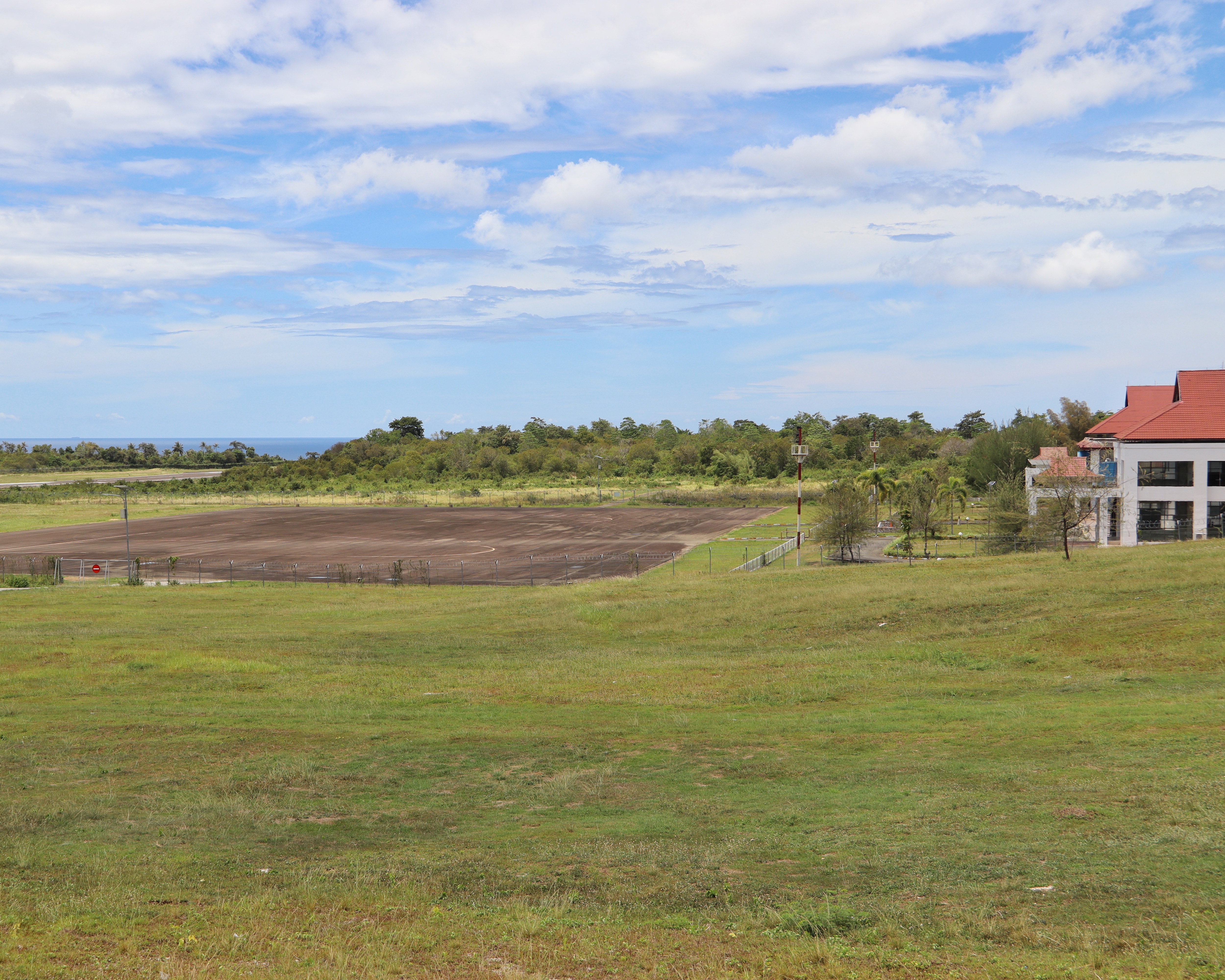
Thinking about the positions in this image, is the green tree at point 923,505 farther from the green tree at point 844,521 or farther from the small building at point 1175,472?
the small building at point 1175,472

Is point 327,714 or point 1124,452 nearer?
point 327,714

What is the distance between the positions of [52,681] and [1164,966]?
25.3 meters

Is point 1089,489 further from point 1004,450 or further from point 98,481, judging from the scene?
point 98,481

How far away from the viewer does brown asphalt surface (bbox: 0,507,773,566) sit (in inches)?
2817

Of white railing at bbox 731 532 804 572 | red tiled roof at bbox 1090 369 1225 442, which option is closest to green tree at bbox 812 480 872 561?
white railing at bbox 731 532 804 572

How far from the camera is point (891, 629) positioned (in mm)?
31156

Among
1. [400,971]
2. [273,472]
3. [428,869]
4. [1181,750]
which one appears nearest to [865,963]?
[400,971]

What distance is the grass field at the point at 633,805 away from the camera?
8.56 m

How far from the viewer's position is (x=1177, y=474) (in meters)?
53.3

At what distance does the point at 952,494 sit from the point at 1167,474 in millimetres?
23752

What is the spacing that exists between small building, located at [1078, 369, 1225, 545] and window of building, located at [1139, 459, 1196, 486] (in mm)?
32

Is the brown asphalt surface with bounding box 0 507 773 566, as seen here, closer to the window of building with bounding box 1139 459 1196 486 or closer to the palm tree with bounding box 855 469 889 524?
the palm tree with bounding box 855 469 889 524

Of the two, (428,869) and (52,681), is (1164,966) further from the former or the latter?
(52,681)

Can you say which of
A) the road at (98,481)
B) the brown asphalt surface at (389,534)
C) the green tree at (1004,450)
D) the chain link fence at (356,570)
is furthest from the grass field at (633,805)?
the road at (98,481)
